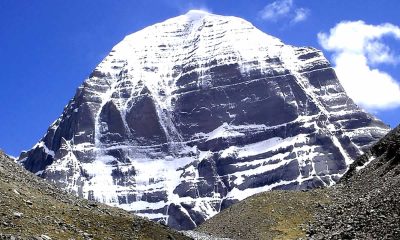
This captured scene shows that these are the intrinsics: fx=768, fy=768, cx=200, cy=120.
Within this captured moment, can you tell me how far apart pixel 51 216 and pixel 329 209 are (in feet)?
119

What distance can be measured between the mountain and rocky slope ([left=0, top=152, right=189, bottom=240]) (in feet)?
47.1

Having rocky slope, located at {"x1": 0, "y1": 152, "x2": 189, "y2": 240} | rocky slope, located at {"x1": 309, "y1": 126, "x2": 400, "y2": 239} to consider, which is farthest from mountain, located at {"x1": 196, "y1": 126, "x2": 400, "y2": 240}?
rocky slope, located at {"x1": 0, "y1": 152, "x2": 189, "y2": 240}

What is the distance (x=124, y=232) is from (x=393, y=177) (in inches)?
1095

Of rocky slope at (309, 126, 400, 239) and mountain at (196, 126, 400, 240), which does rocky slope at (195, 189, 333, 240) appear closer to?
mountain at (196, 126, 400, 240)

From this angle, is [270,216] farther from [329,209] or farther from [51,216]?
[51,216]

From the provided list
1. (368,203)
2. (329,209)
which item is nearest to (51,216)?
(368,203)

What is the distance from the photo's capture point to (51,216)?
49.5m

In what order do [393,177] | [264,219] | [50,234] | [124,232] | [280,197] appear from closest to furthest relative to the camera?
1. [50,234]
2. [124,232]
3. [393,177]
4. [264,219]
5. [280,197]

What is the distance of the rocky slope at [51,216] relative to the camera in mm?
45781

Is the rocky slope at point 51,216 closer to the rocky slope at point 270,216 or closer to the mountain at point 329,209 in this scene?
the mountain at point 329,209

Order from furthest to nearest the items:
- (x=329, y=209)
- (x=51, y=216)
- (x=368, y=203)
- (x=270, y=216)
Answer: (x=270, y=216) < (x=329, y=209) < (x=368, y=203) < (x=51, y=216)

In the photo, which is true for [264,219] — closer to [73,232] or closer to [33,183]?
[33,183]

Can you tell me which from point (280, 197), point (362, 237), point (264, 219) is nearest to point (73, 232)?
point (362, 237)

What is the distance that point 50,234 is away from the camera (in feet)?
151
